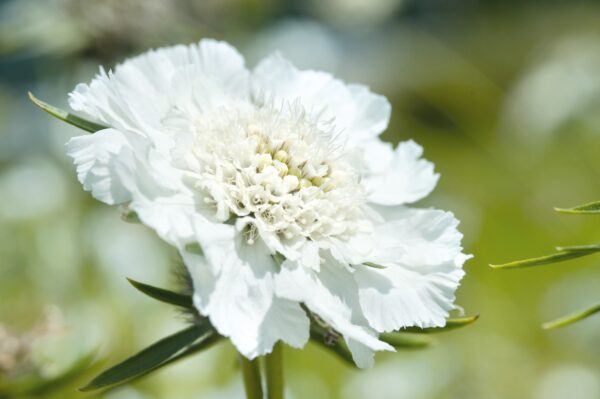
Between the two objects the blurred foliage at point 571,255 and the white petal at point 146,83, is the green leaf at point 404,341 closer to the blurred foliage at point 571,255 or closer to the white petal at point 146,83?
the blurred foliage at point 571,255

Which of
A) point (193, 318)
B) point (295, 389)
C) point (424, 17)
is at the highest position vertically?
point (193, 318)

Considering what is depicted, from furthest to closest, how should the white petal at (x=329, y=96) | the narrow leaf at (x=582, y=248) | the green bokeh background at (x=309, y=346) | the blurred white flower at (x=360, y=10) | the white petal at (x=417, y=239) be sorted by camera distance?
the blurred white flower at (x=360, y=10)
the green bokeh background at (x=309, y=346)
the white petal at (x=329, y=96)
the white petal at (x=417, y=239)
the narrow leaf at (x=582, y=248)

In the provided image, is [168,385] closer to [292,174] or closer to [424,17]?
[292,174]

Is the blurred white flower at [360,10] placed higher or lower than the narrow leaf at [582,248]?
lower

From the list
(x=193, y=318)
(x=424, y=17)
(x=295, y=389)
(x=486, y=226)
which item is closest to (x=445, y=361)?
(x=295, y=389)

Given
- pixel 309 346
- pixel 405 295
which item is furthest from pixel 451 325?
pixel 309 346

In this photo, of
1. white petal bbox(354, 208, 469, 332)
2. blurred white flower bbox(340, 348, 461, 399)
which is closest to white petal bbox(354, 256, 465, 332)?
white petal bbox(354, 208, 469, 332)

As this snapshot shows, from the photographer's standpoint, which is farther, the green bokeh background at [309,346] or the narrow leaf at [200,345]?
the green bokeh background at [309,346]

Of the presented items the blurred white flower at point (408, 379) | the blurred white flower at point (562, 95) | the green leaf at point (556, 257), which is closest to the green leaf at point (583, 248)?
the green leaf at point (556, 257)
